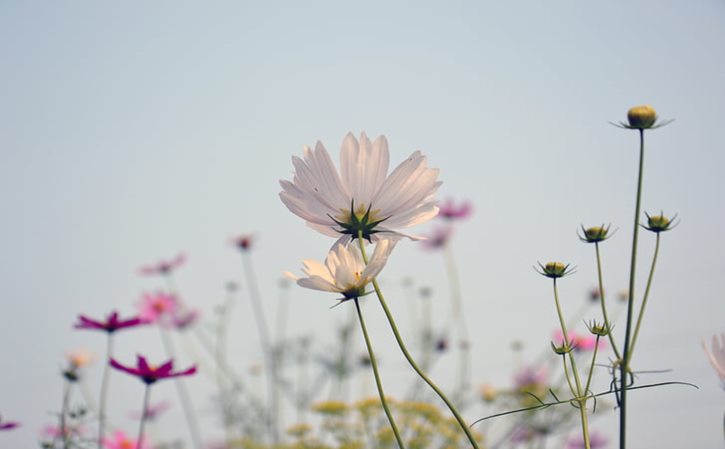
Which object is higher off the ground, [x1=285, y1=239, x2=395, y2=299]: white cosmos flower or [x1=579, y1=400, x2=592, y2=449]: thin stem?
[x1=285, y1=239, x2=395, y2=299]: white cosmos flower

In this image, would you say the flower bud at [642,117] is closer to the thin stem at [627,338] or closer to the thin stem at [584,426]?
the thin stem at [627,338]

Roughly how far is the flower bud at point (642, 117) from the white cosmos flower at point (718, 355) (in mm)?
116

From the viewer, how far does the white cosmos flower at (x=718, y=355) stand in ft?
1.19

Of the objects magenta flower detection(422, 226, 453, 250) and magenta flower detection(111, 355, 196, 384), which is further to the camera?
magenta flower detection(422, 226, 453, 250)

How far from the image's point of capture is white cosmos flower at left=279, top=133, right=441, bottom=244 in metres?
0.45

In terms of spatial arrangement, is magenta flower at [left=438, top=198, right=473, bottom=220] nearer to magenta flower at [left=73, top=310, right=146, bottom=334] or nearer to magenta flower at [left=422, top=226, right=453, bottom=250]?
magenta flower at [left=422, top=226, right=453, bottom=250]

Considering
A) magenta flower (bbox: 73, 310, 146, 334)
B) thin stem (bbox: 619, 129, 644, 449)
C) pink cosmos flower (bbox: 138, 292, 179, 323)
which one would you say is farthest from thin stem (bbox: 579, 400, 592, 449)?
pink cosmos flower (bbox: 138, 292, 179, 323)

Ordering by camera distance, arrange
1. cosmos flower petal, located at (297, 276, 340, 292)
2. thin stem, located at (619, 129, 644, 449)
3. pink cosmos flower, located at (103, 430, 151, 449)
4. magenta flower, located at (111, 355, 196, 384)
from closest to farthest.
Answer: thin stem, located at (619, 129, 644, 449) → cosmos flower petal, located at (297, 276, 340, 292) → magenta flower, located at (111, 355, 196, 384) → pink cosmos flower, located at (103, 430, 151, 449)

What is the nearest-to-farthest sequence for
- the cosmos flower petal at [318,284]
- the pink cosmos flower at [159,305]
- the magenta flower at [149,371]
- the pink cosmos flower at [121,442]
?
the cosmos flower petal at [318,284]
the magenta flower at [149,371]
the pink cosmos flower at [121,442]
the pink cosmos flower at [159,305]

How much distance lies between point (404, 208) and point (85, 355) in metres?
1.16

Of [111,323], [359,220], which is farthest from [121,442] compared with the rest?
[359,220]

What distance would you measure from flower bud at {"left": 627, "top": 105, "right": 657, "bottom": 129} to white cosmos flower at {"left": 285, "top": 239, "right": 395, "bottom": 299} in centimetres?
15

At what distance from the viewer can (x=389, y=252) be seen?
416mm

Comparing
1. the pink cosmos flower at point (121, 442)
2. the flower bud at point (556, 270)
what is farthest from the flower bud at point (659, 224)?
the pink cosmos flower at point (121, 442)
